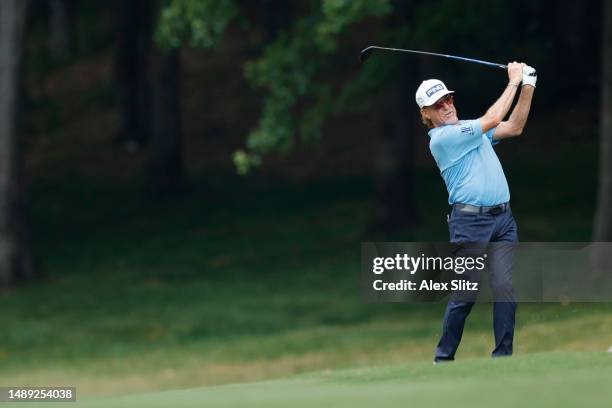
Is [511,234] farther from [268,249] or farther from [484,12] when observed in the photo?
[268,249]

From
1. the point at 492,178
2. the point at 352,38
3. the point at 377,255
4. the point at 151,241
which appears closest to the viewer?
the point at 492,178

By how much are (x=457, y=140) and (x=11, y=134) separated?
558 inches

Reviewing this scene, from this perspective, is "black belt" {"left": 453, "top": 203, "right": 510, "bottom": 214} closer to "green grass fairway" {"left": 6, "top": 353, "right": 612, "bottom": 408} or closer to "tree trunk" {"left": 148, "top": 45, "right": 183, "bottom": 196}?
"green grass fairway" {"left": 6, "top": 353, "right": 612, "bottom": 408}

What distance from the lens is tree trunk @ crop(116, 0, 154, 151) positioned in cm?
3691

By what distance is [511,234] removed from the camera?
419 inches

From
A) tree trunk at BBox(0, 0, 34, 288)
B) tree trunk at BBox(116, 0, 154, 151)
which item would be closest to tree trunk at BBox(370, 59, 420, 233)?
tree trunk at BBox(0, 0, 34, 288)

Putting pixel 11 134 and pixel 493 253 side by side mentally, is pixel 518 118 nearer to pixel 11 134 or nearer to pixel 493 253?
pixel 493 253

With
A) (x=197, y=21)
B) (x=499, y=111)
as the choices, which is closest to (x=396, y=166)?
(x=197, y=21)

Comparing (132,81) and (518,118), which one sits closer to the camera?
(518,118)

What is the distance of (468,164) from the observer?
10.5 meters

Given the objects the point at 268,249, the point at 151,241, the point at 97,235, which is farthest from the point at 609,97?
the point at 97,235

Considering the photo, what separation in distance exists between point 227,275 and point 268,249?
224 centimetres

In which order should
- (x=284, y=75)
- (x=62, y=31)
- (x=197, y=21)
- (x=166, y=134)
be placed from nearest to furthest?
(x=197, y=21) → (x=284, y=75) → (x=166, y=134) → (x=62, y=31)

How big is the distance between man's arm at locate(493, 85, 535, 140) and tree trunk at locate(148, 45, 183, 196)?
2162cm
